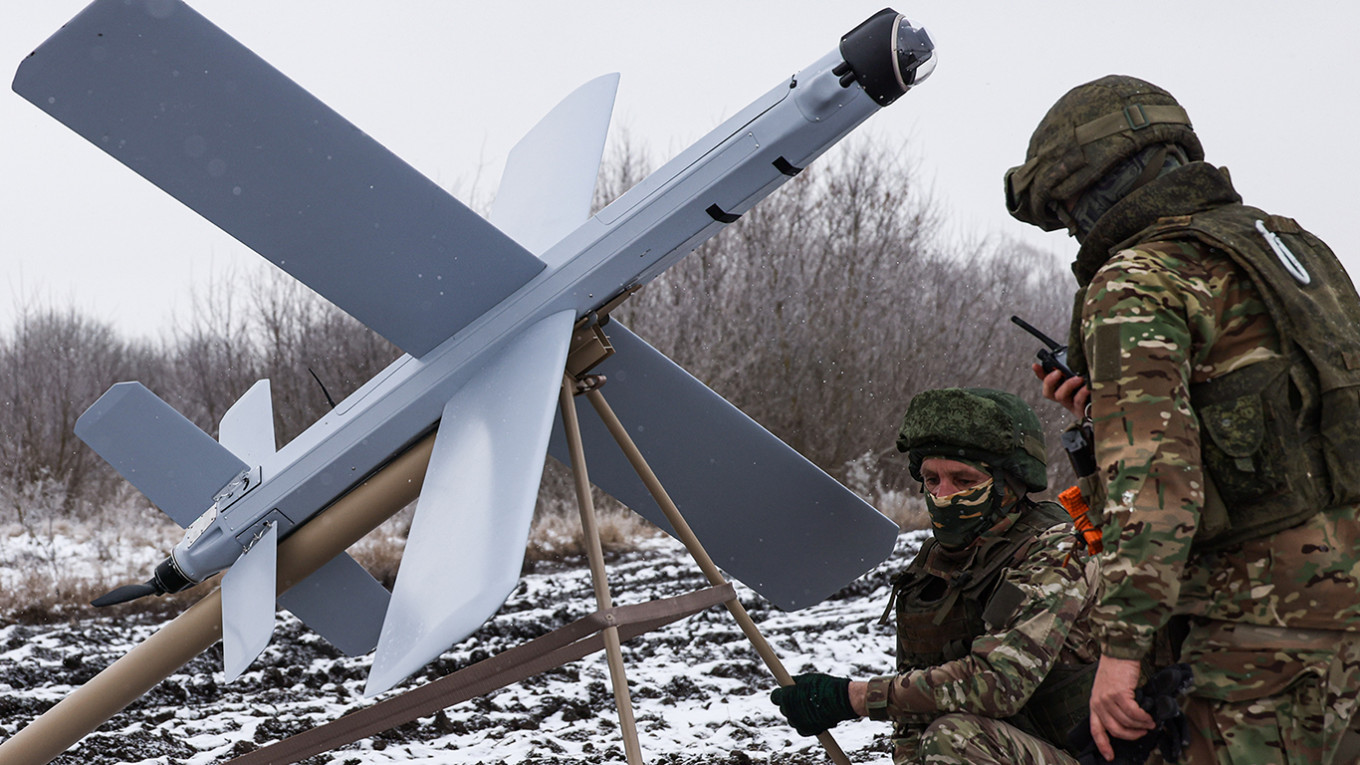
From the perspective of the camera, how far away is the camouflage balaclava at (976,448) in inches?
99.5

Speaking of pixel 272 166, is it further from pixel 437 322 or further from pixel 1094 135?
pixel 1094 135

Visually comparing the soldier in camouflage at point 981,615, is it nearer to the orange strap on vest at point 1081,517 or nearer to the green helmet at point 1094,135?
the orange strap on vest at point 1081,517

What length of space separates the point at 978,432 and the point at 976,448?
0.05 metres

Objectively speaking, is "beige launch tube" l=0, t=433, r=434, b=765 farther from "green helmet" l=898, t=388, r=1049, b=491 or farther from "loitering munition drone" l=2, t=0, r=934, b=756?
"green helmet" l=898, t=388, r=1049, b=491

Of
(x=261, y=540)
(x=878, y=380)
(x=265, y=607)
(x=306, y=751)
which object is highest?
(x=878, y=380)

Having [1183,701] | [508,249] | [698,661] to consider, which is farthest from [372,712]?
[698,661]

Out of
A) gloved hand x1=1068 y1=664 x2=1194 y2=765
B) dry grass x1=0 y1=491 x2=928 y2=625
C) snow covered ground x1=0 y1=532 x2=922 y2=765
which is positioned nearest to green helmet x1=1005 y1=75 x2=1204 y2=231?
gloved hand x1=1068 y1=664 x2=1194 y2=765

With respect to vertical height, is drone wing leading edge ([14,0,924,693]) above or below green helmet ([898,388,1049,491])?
above

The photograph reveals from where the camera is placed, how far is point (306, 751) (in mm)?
3113

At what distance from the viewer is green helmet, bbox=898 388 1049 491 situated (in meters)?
2.52

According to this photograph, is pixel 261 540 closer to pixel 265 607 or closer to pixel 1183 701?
pixel 265 607

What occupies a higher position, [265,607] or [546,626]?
[546,626]

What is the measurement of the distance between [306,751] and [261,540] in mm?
674

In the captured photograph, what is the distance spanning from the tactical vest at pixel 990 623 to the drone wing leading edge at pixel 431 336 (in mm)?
1073
